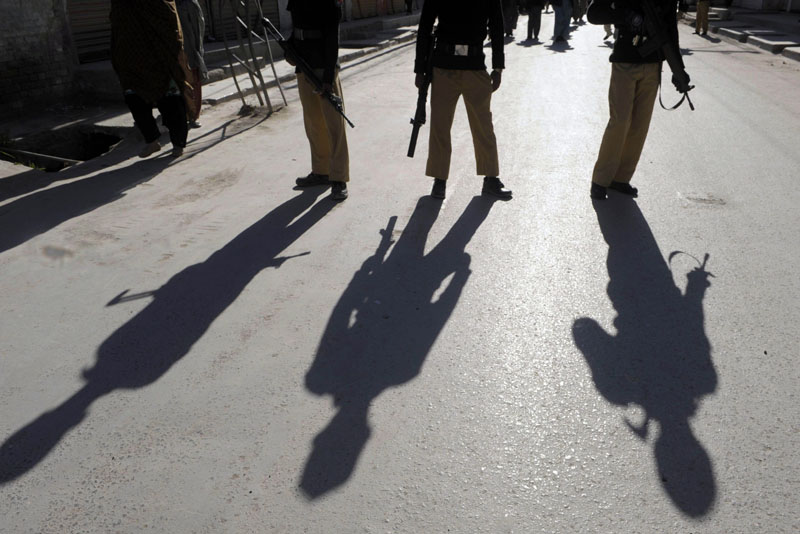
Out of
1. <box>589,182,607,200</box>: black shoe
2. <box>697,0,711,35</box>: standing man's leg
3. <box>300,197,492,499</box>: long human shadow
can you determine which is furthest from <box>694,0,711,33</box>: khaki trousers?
<box>300,197,492,499</box>: long human shadow

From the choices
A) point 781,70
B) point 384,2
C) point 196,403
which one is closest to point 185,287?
point 196,403

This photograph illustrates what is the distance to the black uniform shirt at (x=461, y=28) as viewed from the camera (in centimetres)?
479

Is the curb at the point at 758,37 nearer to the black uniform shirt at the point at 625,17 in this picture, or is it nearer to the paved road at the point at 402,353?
the paved road at the point at 402,353

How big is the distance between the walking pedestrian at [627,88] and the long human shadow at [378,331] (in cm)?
120

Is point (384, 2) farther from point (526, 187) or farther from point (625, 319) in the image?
point (625, 319)

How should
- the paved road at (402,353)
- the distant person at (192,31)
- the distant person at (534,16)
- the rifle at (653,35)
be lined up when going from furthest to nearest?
the distant person at (534,16), the distant person at (192,31), the rifle at (653,35), the paved road at (402,353)

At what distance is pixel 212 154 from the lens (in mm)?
6801

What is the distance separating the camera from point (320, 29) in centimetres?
520

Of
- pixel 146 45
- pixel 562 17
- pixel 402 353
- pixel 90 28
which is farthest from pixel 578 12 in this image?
pixel 402 353

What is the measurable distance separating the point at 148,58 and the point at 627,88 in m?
4.41

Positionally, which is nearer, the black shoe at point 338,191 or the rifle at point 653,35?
the rifle at point 653,35

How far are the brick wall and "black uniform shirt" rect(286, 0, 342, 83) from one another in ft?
16.6

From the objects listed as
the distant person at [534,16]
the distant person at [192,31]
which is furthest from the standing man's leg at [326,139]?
the distant person at [534,16]

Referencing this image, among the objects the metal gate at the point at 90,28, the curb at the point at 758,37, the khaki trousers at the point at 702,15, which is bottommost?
the curb at the point at 758,37
